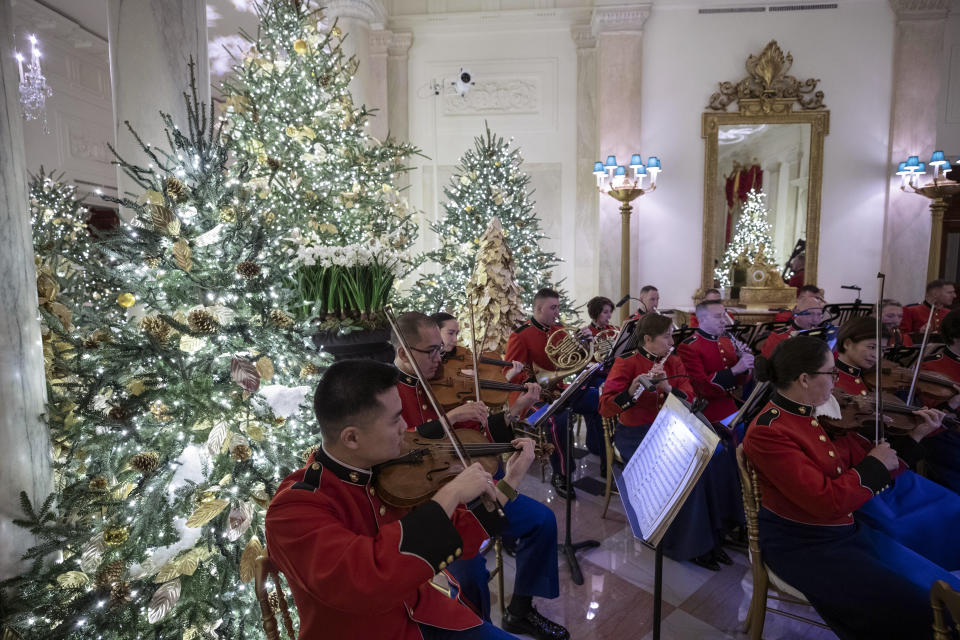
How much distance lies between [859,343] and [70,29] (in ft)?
34.0

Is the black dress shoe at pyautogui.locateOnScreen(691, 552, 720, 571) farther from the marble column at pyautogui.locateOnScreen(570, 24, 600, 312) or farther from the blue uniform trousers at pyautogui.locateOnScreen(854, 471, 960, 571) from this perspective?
the marble column at pyautogui.locateOnScreen(570, 24, 600, 312)

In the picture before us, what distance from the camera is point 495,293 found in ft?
19.4

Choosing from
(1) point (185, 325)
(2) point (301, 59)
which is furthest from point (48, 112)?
(1) point (185, 325)

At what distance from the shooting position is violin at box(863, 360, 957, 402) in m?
3.40

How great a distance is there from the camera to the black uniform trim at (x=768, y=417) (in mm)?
2293

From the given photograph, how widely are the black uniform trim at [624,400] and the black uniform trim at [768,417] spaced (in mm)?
1095

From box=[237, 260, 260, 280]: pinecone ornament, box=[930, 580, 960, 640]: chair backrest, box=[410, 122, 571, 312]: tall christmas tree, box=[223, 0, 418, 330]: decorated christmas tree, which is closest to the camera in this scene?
box=[930, 580, 960, 640]: chair backrest

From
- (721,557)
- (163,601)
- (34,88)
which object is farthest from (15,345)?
(34,88)

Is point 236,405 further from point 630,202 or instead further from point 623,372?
point 630,202

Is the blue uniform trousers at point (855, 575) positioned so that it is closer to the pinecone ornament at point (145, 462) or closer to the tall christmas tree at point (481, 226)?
the pinecone ornament at point (145, 462)

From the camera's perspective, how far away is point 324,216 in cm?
562

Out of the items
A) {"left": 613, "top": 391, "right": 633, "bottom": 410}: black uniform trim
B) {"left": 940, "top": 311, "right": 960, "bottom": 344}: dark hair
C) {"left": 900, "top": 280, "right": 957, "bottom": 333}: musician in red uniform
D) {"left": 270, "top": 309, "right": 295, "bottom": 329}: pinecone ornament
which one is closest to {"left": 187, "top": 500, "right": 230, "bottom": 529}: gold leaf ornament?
{"left": 270, "top": 309, "right": 295, "bottom": 329}: pinecone ornament

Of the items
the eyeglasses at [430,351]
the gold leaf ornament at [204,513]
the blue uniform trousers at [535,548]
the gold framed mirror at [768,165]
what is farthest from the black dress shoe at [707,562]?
the gold framed mirror at [768,165]

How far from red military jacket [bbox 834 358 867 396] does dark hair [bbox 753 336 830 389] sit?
103 cm
